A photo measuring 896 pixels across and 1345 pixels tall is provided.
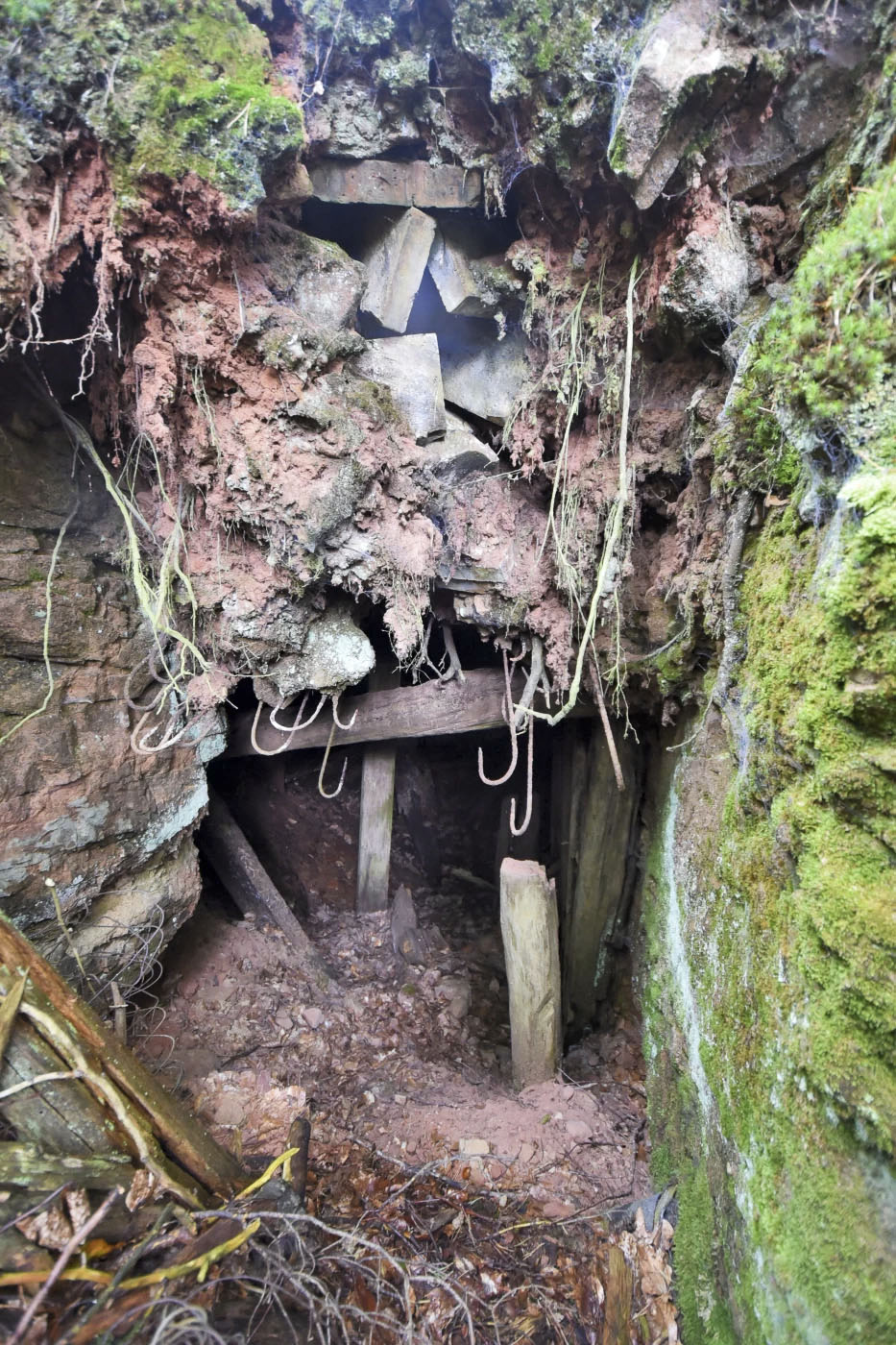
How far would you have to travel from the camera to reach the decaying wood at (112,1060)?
154 cm

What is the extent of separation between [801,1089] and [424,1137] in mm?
1556

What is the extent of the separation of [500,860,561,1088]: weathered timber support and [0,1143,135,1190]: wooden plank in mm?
1552

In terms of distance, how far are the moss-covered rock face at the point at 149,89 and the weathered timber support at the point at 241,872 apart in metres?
2.63

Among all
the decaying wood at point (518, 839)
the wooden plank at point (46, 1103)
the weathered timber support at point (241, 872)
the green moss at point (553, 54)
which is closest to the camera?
the wooden plank at point (46, 1103)

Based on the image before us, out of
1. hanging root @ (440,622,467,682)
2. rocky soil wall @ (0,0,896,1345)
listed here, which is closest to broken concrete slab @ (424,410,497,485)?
rocky soil wall @ (0,0,896,1345)

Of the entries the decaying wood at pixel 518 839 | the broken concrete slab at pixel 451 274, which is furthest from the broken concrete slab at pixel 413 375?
the decaying wood at pixel 518 839

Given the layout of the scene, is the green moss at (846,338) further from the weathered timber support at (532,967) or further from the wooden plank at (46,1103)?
the wooden plank at (46,1103)

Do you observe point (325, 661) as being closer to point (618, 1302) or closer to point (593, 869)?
point (593, 869)

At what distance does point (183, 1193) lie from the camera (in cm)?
154

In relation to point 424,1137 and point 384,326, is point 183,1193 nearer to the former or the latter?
point 424,1137

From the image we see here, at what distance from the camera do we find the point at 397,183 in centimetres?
212

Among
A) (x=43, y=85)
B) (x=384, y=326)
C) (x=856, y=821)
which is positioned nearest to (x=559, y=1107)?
(x=856, y=821)

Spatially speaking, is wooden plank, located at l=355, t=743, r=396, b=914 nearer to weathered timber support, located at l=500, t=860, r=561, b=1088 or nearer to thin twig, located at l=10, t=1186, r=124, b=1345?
weathered timber support, located at l=500, t=860, r=561, b=1088

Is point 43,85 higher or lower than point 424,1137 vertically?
higher
